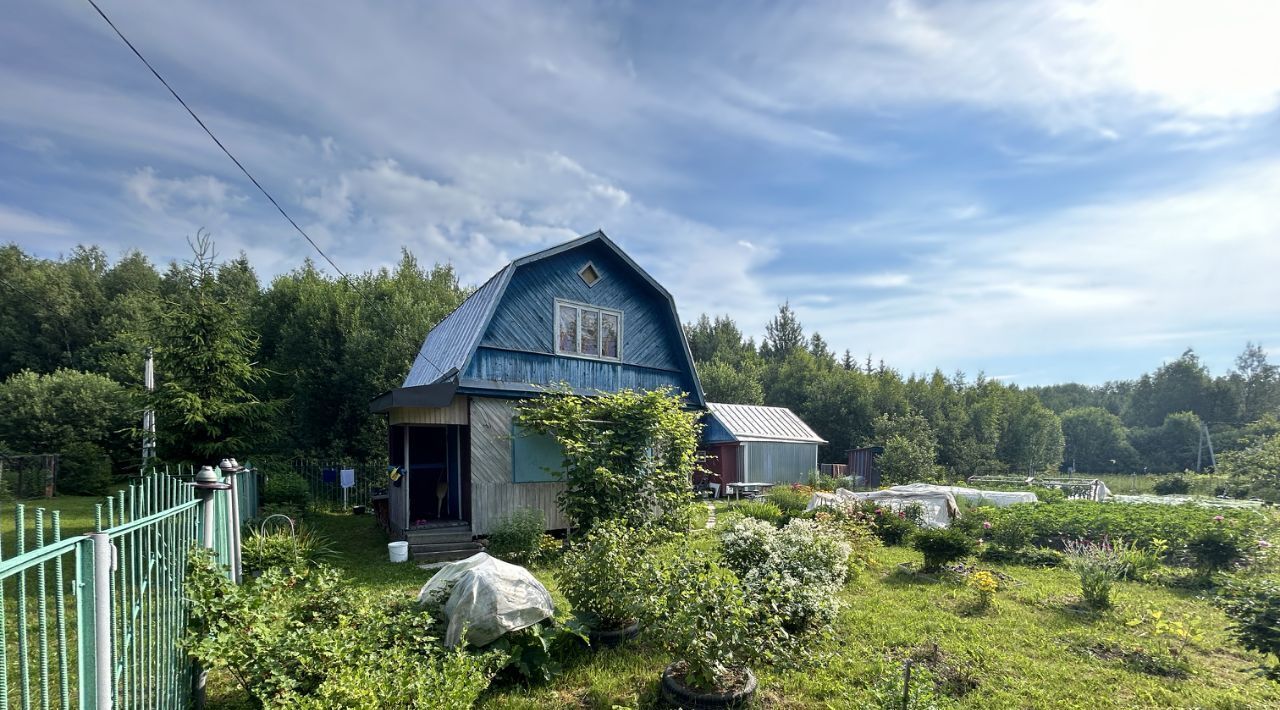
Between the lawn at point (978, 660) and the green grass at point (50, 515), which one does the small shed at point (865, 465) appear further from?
the green grass at point (50, 515)

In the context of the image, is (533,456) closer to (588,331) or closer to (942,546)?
(588,331)

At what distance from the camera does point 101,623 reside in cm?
269

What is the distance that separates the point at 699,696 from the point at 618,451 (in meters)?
6.15

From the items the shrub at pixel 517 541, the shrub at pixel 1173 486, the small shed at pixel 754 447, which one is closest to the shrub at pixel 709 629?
the shrub at pixel 517 541

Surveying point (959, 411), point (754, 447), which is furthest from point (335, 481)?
point (959, 411)

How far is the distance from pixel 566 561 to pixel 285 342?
20192mm

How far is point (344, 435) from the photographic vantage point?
64.7ft

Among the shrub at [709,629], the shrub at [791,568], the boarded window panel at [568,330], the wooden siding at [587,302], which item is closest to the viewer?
the shrub at [709,629]

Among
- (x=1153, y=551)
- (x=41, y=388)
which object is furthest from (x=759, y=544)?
(x=41, y=388)

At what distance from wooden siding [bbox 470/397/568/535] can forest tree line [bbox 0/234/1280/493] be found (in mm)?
4918

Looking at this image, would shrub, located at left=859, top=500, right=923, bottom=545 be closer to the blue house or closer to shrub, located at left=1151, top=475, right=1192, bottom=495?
the blue house

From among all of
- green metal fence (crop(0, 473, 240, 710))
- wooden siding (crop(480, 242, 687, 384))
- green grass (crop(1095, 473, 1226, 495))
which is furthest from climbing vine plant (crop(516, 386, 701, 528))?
green grass (crop(1095, 473, 1226, 495))

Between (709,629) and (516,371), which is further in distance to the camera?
(516,371)

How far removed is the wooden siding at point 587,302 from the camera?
436 inches
